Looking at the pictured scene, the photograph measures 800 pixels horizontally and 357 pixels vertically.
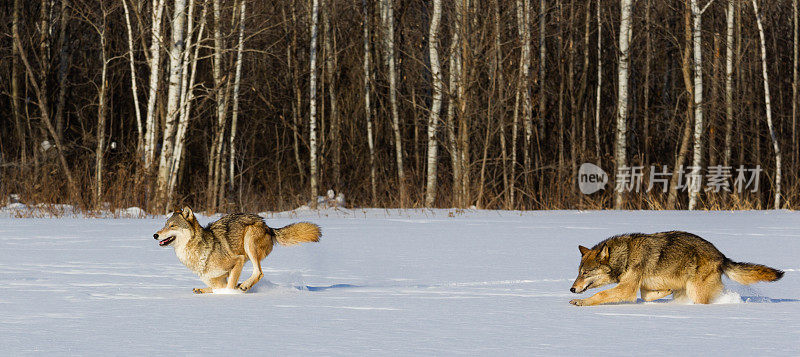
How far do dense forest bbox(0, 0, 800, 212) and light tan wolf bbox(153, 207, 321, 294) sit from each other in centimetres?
1132

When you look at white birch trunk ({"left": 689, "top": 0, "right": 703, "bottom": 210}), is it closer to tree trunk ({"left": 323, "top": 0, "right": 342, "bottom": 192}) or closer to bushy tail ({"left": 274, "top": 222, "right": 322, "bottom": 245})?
tree trunk ({"left": 323, "top": 0, "right": 342, "bottom": 192})

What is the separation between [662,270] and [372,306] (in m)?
2.02

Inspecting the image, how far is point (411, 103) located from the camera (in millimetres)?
25594

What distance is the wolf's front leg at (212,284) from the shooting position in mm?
7055

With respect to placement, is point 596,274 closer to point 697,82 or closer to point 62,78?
point 697,82

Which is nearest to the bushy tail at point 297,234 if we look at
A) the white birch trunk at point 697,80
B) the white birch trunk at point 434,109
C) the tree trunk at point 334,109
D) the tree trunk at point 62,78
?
the white birch trunk at point 434,109

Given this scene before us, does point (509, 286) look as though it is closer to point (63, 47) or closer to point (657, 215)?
point (657, 215)

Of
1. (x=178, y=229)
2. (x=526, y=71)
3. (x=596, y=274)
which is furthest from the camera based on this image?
(x=526, y=71)

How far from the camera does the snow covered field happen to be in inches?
188

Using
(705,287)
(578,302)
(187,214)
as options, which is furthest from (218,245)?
(705,287)

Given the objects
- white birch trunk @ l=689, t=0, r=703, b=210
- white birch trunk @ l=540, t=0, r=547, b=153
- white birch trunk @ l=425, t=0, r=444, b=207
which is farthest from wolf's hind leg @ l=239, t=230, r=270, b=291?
white birch trunk @ l=540, t=0, r=547, b=153

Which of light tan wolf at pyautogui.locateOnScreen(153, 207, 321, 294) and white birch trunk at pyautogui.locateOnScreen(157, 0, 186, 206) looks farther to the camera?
white birch trunk at pyautogui.locateOnScreen(157, 0, 186, 206)

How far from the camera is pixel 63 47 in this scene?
2362 centimetres

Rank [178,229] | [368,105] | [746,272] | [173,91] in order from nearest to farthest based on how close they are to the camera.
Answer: [746,272] → [178,229] → [173,91] → [368,105]
